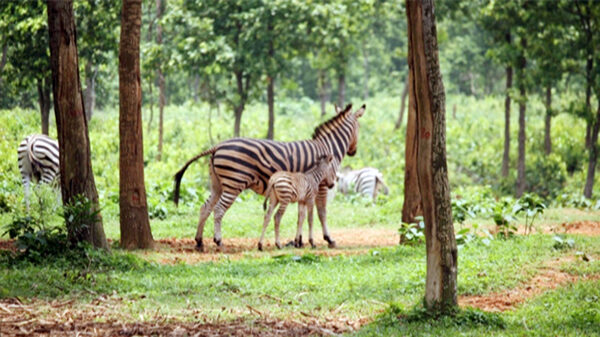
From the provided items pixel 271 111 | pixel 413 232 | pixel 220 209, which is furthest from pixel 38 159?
pixel 271 111

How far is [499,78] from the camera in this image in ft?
155

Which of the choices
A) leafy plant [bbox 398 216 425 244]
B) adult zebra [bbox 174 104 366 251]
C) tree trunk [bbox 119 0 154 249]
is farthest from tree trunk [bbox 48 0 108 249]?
leafy plant [bbox 398 216 425 244]

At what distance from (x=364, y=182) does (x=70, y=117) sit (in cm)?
1471

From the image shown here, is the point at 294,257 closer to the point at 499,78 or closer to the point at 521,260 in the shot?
the point at 521,260

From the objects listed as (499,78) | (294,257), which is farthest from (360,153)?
(294,257)

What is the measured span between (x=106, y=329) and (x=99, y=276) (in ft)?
8.43

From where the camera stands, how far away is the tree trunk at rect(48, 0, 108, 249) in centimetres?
1075

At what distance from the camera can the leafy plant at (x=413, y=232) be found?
1234cm

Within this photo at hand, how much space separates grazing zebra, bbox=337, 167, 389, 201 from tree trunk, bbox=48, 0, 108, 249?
1378 cm

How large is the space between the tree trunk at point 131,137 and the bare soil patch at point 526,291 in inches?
230

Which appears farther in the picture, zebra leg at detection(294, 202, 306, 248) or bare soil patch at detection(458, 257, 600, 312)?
zebra leg at detection(294, 202, 306, 248)

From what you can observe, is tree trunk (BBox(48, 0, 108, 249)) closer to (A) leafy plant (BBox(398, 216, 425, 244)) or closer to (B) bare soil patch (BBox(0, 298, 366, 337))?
(B) bare soil patch (BBox(0, 298, 366, 337))

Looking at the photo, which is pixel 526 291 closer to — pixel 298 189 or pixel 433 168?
pixel 433 168

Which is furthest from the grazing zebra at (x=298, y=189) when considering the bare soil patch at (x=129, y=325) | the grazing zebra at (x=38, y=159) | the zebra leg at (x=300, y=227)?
the bare soil patch at (x=129, y=325)
